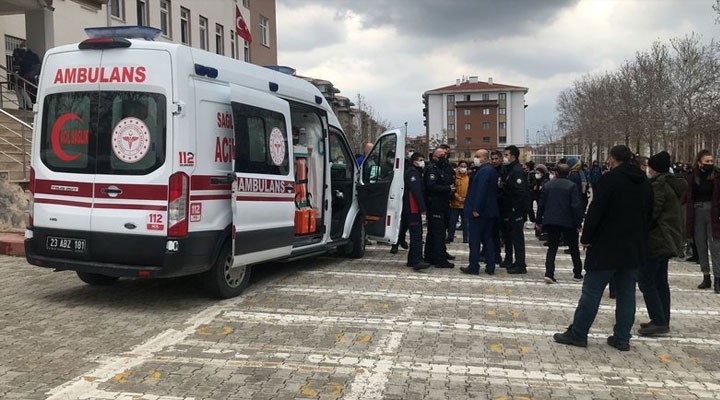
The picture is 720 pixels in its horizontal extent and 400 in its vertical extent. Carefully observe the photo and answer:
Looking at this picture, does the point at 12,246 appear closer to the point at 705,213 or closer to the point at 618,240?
the point at 618,240

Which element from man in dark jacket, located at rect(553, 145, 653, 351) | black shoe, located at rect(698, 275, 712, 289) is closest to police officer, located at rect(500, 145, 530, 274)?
black shoe, located at rect(698, 275, 712, 289)

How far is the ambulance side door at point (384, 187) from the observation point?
353 inches

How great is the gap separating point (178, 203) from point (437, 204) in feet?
14.4

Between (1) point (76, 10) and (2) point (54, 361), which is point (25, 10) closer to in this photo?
(1) point (76, 10)

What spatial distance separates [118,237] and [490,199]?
16.8 feet

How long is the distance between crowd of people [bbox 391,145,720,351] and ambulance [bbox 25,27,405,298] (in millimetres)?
2984

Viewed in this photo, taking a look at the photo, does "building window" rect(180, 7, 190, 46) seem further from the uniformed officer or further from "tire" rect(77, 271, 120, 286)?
"tire" rect(77, 271, 120, 286)

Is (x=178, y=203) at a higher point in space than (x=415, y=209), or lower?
higher

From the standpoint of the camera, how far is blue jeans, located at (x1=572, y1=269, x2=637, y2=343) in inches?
206

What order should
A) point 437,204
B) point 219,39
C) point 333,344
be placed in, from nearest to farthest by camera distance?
point 333,344 → point 437,204 → point 219,39

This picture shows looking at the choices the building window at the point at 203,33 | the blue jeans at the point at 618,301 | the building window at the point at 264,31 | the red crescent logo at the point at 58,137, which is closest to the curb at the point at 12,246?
the red crescent logo at the point at 58,137

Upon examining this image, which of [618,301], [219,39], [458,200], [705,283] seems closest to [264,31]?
[219,39]

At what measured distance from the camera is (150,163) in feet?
19.6

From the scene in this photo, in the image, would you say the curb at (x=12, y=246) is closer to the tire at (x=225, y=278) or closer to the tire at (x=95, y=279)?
the tire at (x=95, y=279)
